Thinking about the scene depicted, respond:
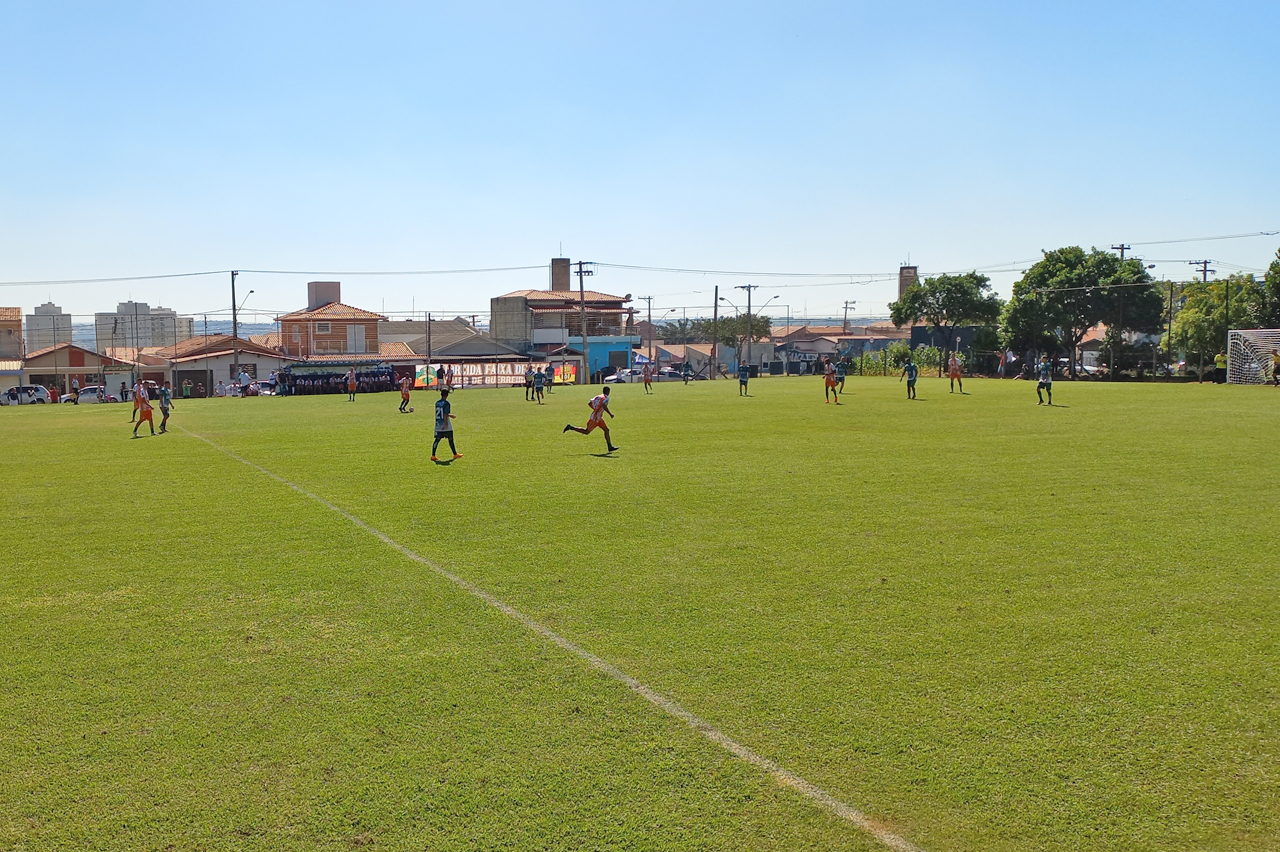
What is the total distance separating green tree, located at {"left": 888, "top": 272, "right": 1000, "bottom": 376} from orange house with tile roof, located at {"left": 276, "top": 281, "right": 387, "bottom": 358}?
5137 centimetres

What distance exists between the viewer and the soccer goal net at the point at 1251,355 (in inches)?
2085

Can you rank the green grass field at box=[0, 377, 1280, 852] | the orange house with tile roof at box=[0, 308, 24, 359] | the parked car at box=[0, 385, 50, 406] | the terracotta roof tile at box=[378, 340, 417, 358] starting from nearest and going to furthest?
the green grass field at box=[0, 377, 1280, 852]
the parked car at box=[0, 385, 50, 406]
the orange house with tile roof at box=[0, 308, 24, 359]
the terracotta roof tile at box=[378, 340, 417, 358]

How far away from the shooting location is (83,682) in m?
7.36

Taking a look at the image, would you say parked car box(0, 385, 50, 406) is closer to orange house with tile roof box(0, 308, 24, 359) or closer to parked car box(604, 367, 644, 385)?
orange house with tile roof box(0, 308, 24, 359)

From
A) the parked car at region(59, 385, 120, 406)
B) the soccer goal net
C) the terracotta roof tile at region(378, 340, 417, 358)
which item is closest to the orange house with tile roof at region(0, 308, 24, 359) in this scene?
the terracotta roof tile at region(378, 340, 417, 358)

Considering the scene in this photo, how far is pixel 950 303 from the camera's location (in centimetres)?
8519

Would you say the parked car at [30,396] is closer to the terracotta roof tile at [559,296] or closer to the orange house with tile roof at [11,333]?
the orange house with tile roof at [11,333]

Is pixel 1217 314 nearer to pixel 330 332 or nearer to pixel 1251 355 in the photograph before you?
pixel 1251 355

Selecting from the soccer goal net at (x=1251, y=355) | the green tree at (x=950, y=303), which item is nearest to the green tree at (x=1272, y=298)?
the soccer goal net at (x=1251, y=355)

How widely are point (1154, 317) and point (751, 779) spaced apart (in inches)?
3048

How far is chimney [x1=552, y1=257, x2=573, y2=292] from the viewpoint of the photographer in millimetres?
123750

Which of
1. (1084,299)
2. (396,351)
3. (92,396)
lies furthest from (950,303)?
(92,396)

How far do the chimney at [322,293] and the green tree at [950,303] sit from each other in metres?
62.7

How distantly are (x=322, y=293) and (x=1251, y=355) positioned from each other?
91342 millimetres
